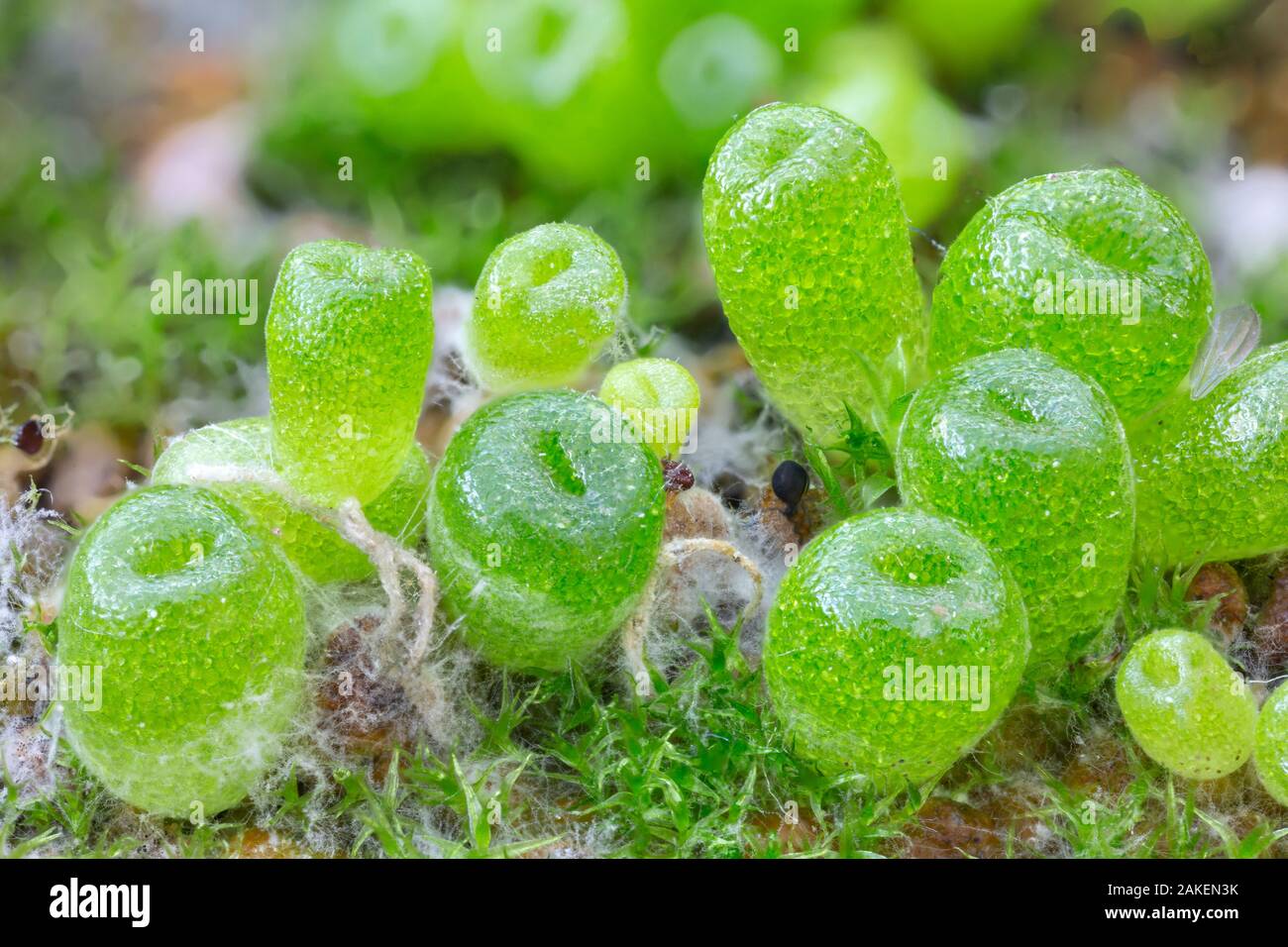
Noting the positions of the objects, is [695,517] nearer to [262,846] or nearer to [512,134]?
[262,846]

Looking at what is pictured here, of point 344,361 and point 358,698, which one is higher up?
point 344,361

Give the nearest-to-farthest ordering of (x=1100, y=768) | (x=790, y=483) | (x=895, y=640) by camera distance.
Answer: (x=895, y=640), (x=1100, y=768), (x=790, y=483)

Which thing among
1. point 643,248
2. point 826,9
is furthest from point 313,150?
point 826,9

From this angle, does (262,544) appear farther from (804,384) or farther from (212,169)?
(212,169)

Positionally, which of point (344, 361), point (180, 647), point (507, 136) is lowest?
point (180, 647)

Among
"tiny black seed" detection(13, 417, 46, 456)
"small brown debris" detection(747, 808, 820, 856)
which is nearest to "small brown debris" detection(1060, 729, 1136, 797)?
"small brown debris" detection(747, 808, 820, 856)

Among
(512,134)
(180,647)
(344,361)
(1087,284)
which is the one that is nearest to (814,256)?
(1087,284)

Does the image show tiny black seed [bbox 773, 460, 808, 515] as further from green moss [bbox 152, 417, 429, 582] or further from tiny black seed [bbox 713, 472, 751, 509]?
green moss [bbox 152, 417, 429, 582]
